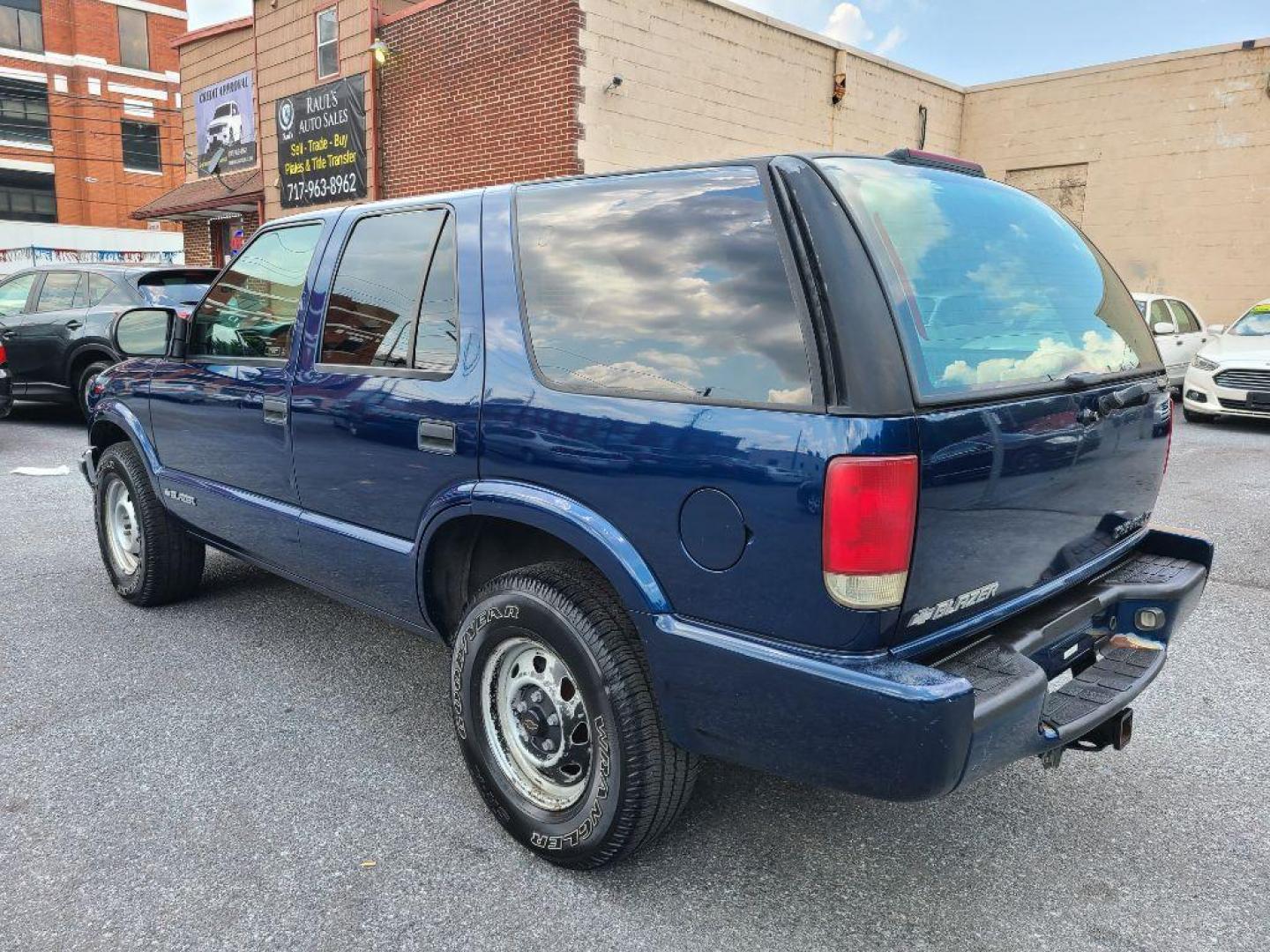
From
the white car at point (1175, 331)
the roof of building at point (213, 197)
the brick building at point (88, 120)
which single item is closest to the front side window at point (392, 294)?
the white car at point (1175, 331)

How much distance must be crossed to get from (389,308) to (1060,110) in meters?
17.7

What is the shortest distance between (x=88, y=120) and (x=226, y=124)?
30.5 m

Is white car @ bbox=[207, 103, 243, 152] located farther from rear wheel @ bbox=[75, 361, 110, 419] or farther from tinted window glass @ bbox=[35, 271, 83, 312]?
rear wheel @ bbox=[75, 361, 110, 419]

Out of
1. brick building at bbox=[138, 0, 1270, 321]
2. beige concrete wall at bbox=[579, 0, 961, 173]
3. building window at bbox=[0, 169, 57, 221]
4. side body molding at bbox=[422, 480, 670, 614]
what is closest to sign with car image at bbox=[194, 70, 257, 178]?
brick building at bbox=[138, 0, 1270, 321]

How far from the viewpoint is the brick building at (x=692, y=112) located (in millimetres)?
12156

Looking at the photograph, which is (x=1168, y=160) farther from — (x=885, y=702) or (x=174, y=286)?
(x=885, y=702)

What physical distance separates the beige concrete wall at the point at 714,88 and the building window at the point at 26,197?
39.4 meters

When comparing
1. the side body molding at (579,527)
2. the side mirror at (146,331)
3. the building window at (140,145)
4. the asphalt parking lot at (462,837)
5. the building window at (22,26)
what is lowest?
the asphalt parking lot at (462,837)

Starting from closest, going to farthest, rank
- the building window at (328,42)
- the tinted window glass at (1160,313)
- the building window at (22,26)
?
1. the tinted window glass at (1160,313)
2. the building window at (328,42)
3. the building window at (22,26)

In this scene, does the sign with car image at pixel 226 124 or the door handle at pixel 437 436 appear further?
the sign with car image at pixel 226 124

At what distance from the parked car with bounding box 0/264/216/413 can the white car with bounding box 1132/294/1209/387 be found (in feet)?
39.3

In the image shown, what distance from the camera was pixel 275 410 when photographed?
136 inches

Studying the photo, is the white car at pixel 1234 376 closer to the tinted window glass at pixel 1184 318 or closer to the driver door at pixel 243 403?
the tinted window glass at pixel 1184 318

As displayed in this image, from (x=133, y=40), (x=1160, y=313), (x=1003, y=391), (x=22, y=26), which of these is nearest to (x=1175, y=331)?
(x=1160, y=313)
